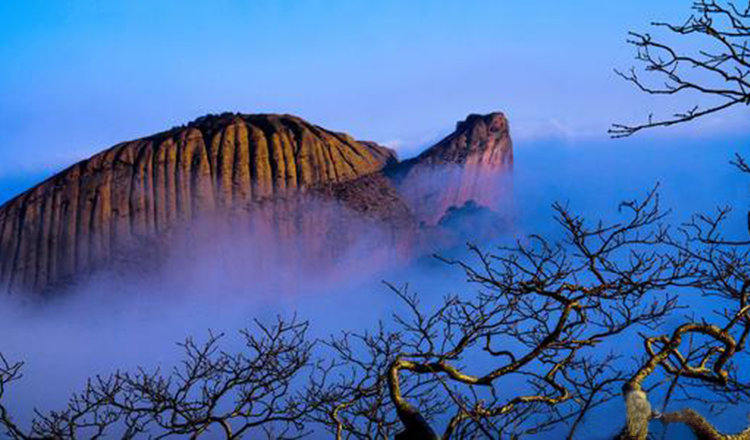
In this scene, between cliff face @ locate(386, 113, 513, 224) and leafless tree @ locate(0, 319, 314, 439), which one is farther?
cliff face @ locate(386, 113, 513, 224)

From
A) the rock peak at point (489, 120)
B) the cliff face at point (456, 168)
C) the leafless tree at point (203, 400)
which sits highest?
the rock peak at point (489, 120)

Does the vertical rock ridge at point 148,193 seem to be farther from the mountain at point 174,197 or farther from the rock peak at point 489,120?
the rock peak at point 489,120

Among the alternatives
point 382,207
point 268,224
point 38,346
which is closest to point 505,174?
point 382,207

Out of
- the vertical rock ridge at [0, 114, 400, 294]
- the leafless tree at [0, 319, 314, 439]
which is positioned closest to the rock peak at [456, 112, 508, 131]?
the vertical rock ridge at [0, 114, 400, 294]

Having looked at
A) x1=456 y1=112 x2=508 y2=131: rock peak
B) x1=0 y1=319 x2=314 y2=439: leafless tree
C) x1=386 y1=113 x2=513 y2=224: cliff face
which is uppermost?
x1=456 y1=112 x2=508 y2=131: rock peak

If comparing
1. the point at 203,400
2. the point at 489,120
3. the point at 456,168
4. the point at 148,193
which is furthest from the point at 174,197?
the point at 203,400

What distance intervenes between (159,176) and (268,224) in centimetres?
496

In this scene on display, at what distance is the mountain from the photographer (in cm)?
3428

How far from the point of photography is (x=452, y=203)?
3991 centimetres

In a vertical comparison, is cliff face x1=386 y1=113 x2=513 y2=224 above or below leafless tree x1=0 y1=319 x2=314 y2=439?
above

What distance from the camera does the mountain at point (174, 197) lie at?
34.3 metres

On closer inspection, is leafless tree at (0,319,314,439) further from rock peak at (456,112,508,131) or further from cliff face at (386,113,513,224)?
rock peak at (456,112,508,131)

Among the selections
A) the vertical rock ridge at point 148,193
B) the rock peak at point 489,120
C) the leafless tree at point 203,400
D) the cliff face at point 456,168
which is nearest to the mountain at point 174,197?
the vertical rock ridge at point 148,193

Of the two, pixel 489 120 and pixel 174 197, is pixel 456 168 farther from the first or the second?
pixel 174 197
